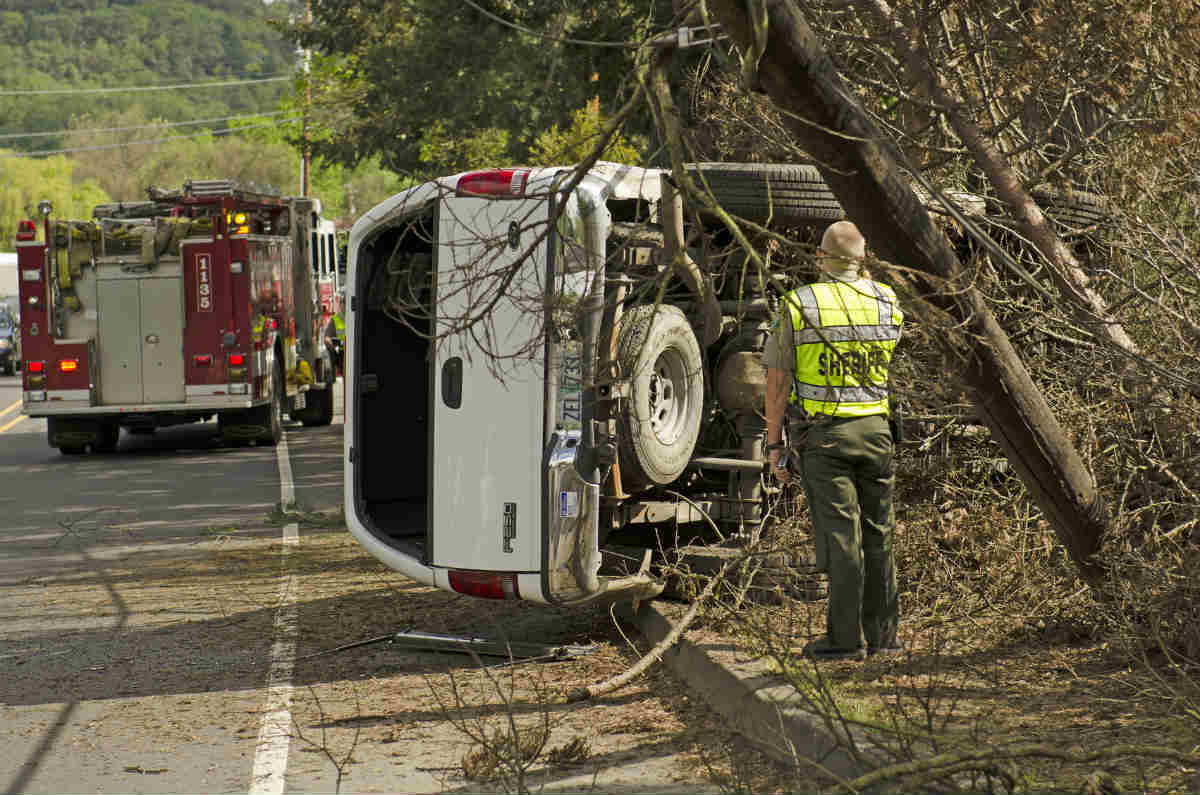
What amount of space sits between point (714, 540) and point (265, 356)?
38.9 ft

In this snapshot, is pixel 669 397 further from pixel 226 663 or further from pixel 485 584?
pixel 226 663

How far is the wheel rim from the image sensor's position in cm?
800

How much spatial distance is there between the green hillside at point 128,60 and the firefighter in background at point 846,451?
136201 mm

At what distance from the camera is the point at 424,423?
9453 millimetres

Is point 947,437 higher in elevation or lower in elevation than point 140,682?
higher

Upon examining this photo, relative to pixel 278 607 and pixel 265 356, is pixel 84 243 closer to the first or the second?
pixel 265 356

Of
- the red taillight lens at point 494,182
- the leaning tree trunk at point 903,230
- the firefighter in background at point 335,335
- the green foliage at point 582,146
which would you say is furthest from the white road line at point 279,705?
the firefighter in background at point 335,335

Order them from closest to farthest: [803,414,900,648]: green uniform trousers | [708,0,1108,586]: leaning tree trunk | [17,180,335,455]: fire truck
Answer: [708,0,1108,586]: leaning tree trunk < [803,414,900,648]: green uniform trousers < [17,180,335,455]: fire truck

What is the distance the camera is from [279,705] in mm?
7105

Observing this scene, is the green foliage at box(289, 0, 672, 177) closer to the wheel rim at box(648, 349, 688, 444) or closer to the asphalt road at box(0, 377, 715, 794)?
the asphalt road at box(0, 377, 715, 794)

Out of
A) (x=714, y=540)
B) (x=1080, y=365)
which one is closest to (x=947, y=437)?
(x=1080, y=365)

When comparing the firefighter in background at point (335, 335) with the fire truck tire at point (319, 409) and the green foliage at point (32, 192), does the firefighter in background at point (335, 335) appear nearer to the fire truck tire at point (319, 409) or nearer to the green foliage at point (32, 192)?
the fire truck tire at point (319, 409)

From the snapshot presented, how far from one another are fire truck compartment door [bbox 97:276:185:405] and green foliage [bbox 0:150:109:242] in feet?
214

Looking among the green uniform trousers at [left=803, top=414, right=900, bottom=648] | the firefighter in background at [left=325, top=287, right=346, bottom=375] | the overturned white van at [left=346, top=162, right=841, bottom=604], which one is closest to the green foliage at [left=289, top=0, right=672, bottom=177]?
the firefighter in background at [left=325, top=287, right=346, bottom=375]
